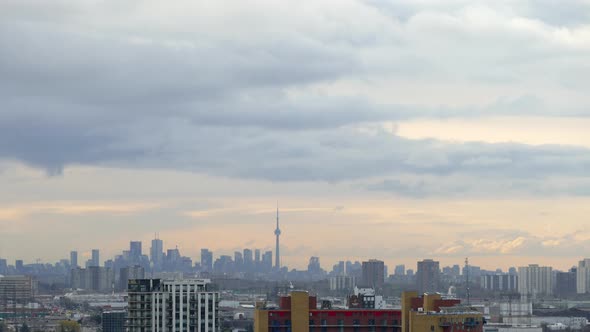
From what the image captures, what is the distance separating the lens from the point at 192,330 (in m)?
105

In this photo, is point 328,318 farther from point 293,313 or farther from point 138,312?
point 138,312

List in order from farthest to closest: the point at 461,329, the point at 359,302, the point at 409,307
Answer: the point at 359,302
the point at 409,307
the point at 461,329

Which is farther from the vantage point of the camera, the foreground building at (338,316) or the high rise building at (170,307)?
the foreground building at (338,316)

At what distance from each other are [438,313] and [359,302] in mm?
44093

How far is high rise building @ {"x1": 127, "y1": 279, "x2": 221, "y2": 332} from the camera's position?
105 m

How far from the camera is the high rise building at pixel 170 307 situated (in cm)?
10531

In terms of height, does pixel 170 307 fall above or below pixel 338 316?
above

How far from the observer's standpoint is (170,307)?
10531cm

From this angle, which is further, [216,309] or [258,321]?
[258,321]

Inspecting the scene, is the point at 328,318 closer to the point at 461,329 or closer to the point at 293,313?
the point at 293,313

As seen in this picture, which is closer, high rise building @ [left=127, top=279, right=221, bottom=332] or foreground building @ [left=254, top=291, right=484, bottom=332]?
high rise building @ [left=127, top=279, right=221, bottom=332]

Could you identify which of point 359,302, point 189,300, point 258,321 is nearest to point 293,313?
point 258,321

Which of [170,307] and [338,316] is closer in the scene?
[170,307]

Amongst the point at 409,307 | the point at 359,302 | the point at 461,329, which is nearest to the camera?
the point at 461,329
